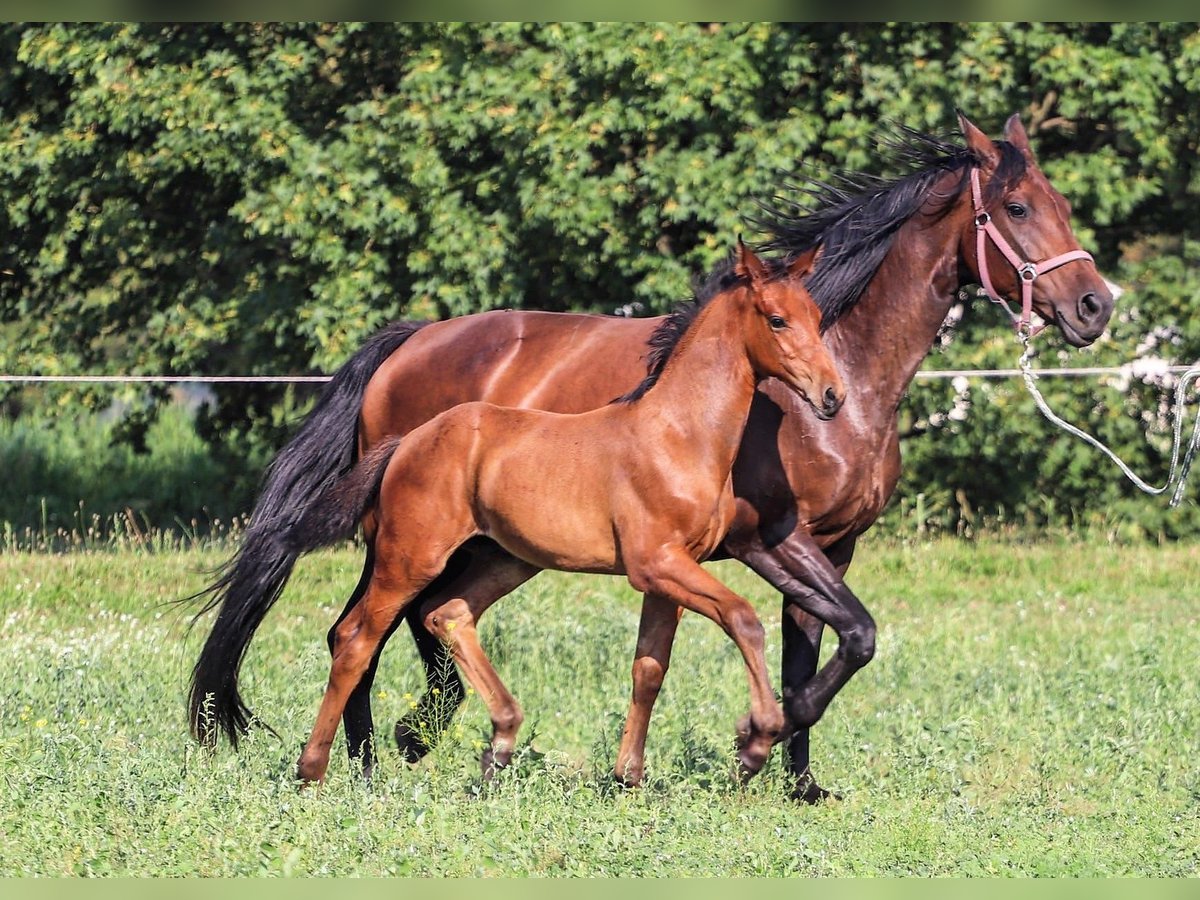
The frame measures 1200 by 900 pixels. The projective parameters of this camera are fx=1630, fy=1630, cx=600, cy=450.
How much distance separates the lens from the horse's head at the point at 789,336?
5.30 m

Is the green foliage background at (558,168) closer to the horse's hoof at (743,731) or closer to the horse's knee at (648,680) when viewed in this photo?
the horse's knee at (648,680)

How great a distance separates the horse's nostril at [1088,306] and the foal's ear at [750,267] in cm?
126

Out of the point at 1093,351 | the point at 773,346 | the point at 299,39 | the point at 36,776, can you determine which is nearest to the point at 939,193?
the point at 773,346

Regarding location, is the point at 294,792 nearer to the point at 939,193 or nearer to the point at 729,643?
the point at 939,193

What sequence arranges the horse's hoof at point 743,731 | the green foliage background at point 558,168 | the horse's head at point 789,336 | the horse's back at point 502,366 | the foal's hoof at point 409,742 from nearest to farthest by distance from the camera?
the horse's head at point 789,336, the horse's hoof at point 743,731, the foal's hoof at point 409,742, the horse's back at point 502,366, the green foliage background at point 558,168

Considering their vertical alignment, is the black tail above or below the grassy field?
above

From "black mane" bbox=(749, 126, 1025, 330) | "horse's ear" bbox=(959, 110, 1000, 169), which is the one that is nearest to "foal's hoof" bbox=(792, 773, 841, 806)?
"black mane" bbox=(749, 126, 1025, 330)

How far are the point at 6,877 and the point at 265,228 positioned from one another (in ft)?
26.8

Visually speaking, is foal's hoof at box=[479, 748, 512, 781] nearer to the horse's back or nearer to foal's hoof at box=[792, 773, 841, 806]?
foal's hoof at box=[792, 773, 841, 806]

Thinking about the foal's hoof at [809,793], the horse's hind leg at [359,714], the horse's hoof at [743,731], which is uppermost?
the horse's hoof at [743,731]

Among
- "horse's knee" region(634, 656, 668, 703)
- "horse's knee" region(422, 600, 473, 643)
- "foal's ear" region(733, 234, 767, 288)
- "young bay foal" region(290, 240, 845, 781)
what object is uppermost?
"foal's ear" region(733, 234, 767, 288)

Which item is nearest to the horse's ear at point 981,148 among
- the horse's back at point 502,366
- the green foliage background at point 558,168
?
the horse's back at point 502,366

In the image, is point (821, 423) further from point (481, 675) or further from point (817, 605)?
point (481, 675)

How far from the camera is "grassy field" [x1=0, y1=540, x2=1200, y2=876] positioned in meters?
4.99
